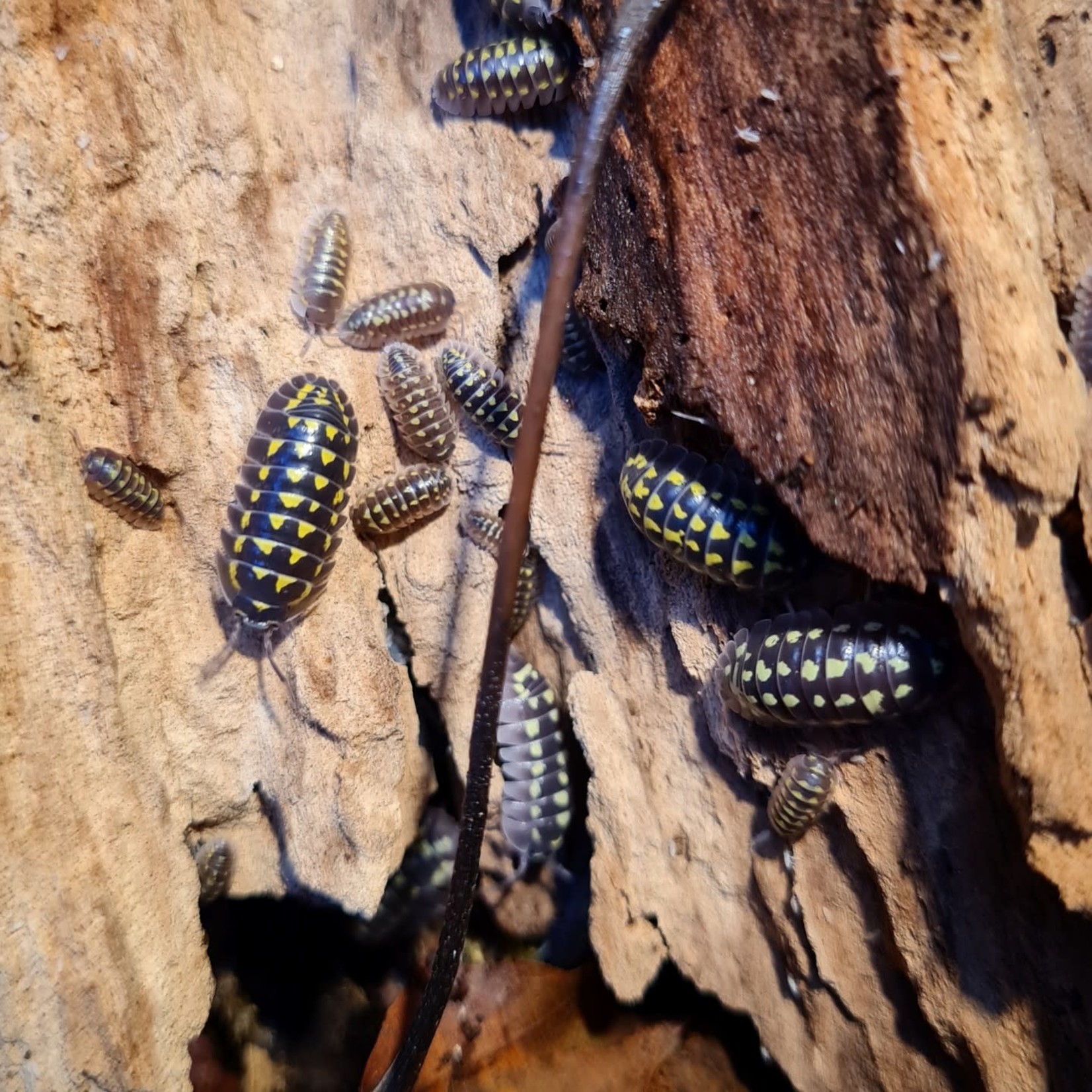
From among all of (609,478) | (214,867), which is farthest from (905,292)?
(214,867)

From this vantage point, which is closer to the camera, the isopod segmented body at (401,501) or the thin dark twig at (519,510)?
the thin dark twig at (519,510)

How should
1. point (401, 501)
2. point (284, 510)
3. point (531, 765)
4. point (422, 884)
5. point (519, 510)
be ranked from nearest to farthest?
point (519, 510), point (284, 510), point (401, 501), point (531, 765), point (422, 884)

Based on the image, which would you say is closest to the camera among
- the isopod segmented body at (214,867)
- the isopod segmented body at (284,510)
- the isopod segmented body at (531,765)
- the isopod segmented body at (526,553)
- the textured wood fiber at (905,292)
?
the textured wood fiber at (905,292)

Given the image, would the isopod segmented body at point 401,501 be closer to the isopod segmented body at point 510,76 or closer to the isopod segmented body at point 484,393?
the isopod segmented body at point 484,393

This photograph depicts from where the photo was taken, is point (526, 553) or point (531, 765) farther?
point (531, 765)

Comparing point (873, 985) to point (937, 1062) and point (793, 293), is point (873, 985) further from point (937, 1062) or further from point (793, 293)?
point (793, 293)

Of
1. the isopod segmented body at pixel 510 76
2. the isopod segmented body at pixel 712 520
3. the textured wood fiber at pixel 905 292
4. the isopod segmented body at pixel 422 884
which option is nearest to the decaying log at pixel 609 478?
the textured wood fiber at pixel 905 292

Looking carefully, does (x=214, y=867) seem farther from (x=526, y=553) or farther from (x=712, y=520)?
(x=712, y=520)
